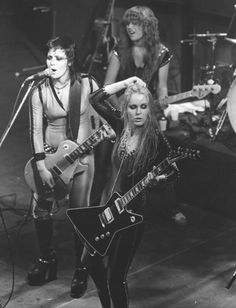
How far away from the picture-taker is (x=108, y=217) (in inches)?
237

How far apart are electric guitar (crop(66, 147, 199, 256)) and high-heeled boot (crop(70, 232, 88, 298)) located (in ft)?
1.60

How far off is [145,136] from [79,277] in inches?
58.4

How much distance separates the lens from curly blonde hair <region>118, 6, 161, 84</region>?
23.3 ft

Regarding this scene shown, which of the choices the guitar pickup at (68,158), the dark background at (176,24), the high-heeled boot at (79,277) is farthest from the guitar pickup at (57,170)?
the dark background at (176,24)

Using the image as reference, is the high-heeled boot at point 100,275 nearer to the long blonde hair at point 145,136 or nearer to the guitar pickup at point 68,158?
the long blonde hair at point 145,136

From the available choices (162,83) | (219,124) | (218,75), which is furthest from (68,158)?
(218,75)

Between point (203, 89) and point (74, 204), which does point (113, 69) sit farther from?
point (74, 204)

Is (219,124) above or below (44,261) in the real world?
above

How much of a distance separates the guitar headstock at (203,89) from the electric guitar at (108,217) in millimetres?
1241

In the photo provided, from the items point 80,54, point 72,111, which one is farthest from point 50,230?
point 80,54

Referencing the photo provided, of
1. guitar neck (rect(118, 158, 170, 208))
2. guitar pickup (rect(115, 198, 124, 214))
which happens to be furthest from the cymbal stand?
guitar pickup (rect(115, 198, 124, 214))

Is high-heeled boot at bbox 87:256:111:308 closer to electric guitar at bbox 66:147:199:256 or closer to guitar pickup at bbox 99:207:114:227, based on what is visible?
electric guitar at bbox 66:147:199:256

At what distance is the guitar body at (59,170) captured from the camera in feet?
22.0

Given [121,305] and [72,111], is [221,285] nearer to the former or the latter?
[121,305]
